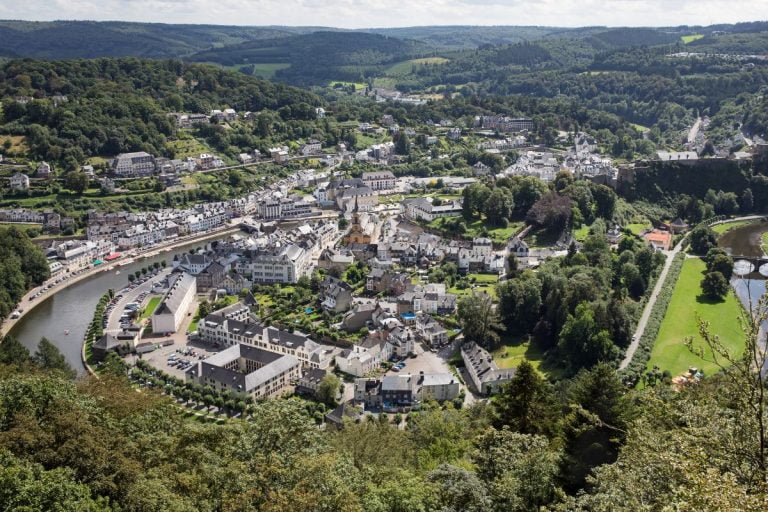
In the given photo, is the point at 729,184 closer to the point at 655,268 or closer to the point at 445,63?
the point at 655,268

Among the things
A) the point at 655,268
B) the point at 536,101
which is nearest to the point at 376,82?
the point at 536,101

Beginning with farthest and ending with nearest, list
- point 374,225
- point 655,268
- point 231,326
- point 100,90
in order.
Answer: point 100,90, point 374,225, point 655,268, point 231,326

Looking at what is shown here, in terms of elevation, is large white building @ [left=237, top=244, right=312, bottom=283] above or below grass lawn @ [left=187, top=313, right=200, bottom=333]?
above

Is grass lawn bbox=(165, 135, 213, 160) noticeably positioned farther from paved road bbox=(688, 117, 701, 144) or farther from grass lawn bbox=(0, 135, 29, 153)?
paved road bbox=(688, 117, 701, 144)

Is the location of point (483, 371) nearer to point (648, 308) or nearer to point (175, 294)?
point (648, 308)

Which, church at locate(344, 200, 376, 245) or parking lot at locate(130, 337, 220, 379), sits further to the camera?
church at locate(344, 200, 376, 245)

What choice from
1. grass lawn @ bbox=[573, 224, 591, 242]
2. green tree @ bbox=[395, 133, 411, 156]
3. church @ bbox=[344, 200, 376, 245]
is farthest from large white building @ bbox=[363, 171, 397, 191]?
grass lawn @ bbox=[573, 224, 591, 242]

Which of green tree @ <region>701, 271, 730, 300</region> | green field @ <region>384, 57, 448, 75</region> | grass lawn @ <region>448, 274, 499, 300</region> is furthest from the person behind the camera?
green field @ <region>384, 57, 448, 75</region>
